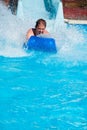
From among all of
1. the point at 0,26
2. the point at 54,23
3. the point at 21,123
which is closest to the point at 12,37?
the point at 0,26

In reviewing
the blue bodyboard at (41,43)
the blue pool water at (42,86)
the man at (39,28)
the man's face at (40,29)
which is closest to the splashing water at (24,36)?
the blue pool water at (42,86)

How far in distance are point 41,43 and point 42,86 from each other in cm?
174

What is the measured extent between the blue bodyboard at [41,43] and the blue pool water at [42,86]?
0.44ft

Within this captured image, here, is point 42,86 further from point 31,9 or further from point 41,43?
point 31,9

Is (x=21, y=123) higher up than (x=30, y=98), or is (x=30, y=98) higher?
(x=30, y=98)

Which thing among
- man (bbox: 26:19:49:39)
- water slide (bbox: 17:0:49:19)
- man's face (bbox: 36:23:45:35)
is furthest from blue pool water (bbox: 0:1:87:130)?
water slide (bbox: 17:0:49:19)

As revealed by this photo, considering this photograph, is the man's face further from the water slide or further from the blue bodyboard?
the water slide

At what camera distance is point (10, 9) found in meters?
10.0

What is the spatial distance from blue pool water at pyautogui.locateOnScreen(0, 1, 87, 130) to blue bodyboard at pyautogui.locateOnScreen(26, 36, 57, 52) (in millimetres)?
133

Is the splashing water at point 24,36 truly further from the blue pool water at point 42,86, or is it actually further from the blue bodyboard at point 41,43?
the blue bodyboard at point 41,43

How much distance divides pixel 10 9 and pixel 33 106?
6.00m

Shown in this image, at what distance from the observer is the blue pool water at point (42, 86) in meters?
4.16

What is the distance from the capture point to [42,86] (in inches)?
204

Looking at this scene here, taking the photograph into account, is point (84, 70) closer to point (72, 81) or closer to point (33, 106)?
point (72, 81)
